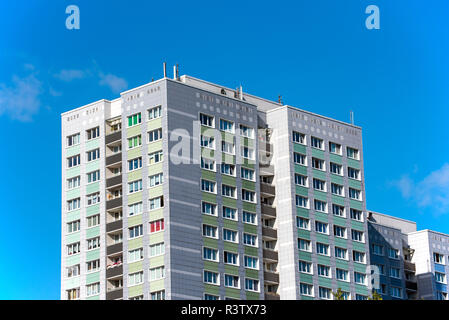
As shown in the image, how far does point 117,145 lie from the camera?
427 feet

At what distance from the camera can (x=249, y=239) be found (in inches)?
5094

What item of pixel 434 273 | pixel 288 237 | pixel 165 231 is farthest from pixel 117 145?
pixel 434 273

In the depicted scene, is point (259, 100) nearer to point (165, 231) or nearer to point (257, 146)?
point (257, 146)

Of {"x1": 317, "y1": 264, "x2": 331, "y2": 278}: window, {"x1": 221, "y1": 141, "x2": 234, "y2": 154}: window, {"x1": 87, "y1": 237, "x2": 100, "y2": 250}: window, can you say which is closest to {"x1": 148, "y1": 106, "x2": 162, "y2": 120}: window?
{"x1": 221, "y1": 141, "x2": 234, "y2": 154}: window

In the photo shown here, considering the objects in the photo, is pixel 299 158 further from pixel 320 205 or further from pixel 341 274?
pixel 341 274

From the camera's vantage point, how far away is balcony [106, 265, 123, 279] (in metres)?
123

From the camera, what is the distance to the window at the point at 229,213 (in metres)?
127

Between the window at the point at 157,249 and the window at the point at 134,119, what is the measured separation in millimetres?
16471

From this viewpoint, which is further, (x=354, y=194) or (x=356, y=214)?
(x=354, y=194)

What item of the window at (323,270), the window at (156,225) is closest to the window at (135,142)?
the window at (156,225)

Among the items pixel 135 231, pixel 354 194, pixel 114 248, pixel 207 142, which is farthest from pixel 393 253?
pixel 114 248

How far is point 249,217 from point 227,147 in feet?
30.5
